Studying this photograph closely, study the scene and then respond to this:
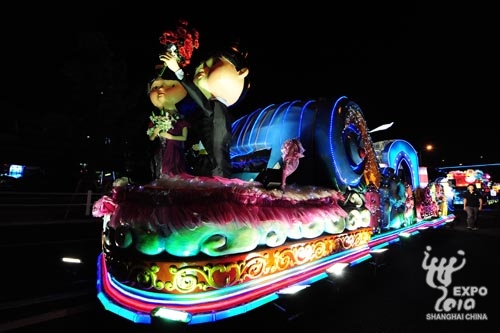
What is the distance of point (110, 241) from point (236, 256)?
57.2 inches

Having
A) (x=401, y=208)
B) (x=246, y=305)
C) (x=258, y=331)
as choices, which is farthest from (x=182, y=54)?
(x=401, y=208)

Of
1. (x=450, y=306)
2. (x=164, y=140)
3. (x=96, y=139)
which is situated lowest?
(x=450, y=306)

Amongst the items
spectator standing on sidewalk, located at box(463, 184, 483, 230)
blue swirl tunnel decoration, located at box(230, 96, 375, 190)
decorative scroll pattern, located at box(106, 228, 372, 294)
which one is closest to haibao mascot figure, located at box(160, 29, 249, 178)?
decorative scroll pattern, located at box(106, 228, 372, 294)

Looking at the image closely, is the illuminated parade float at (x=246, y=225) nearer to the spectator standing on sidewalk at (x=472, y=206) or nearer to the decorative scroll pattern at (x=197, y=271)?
the decorative scroll pattern at (x=197, y=271)

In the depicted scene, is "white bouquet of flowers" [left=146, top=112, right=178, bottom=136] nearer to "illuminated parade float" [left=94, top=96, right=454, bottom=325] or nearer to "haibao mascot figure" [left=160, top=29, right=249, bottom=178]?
"haibao mascot figure" [left=160, top=29, right=249, bottom=178]

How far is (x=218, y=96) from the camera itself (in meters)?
4.35

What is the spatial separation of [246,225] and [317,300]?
5.83 feet

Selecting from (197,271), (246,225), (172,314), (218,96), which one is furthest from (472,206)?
(172,314)

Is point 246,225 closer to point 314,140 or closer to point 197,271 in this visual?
point 197,271

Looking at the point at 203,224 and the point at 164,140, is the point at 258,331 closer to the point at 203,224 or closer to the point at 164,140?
the point at 203,224

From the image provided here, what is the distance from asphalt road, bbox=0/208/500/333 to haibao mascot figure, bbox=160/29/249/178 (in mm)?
1925

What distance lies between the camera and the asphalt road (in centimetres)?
346

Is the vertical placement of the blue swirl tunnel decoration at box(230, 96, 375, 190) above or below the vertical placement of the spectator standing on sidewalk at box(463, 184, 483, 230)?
above

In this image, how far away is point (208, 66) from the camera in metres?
4.34
